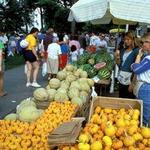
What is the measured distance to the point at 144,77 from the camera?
604 centimetres

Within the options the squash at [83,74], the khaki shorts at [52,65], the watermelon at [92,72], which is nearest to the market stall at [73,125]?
the squash at [83,74]

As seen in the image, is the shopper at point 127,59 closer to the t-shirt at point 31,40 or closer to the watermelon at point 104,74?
the watermelon at point 104,74

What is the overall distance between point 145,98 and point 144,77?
33 cm

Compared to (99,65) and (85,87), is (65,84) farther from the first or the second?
(99,65)

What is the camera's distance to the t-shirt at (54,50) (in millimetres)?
14315

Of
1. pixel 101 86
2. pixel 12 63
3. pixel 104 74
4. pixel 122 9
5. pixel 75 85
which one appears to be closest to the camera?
pixel 122 9

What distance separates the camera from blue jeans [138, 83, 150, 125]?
6.06m

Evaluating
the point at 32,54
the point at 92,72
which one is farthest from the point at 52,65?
the point at 92,72

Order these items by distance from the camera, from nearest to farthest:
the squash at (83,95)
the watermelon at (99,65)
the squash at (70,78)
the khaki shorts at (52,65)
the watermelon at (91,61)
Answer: the squash at (83,95) → the squash at (70,78) → the watermelon at (99,65) → the watermelon at (91,61) → the khaki shorts at (52,65)

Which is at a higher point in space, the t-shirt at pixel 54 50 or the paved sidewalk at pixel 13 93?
the t-shirt at pixel 54 50

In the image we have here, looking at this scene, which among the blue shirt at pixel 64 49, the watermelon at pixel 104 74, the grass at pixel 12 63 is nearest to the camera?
the watermelon at pixel 104 74

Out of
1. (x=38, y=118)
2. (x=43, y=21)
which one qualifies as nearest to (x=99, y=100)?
(x=38, y=118)

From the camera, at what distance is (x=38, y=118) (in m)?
6.24

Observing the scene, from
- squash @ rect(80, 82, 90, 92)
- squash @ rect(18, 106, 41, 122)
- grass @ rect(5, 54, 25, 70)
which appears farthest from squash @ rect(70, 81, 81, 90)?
grass @ rect(5, 54, 25, 70)
